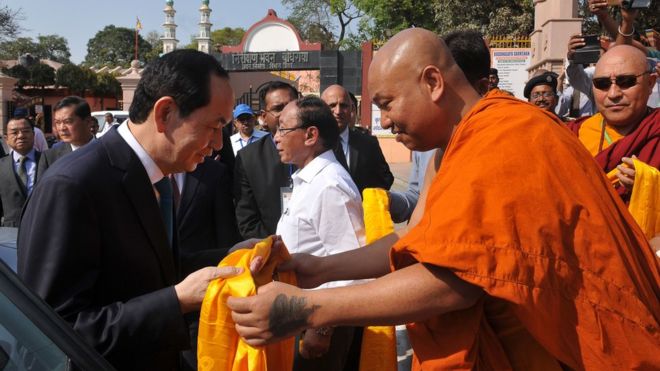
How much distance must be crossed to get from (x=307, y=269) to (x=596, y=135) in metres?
1.64

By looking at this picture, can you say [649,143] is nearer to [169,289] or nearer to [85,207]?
[169,289]

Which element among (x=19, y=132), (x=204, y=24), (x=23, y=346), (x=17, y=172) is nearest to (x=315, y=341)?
(x=23, y=346)

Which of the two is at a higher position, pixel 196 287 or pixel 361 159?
pixel 361 159

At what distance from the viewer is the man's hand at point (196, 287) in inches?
67.1

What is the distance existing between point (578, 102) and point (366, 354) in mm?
3204

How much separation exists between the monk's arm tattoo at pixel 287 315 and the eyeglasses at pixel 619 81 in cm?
198

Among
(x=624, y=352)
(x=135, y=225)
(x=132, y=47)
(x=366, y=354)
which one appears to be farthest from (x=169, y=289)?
(x=132, y=47)

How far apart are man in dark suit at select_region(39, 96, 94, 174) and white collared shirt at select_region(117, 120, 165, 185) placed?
143 inches

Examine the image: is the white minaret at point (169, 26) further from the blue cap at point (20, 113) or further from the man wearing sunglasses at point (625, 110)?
the man wearing sunglasses at point (625, 110)

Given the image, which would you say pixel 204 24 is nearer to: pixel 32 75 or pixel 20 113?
pixel 32 75

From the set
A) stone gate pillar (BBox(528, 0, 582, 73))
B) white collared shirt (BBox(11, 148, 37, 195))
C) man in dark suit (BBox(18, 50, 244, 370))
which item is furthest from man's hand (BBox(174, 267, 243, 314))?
stone gate pillar (BBox(528, 0, 582, 73))

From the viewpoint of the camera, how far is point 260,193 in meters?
4.11

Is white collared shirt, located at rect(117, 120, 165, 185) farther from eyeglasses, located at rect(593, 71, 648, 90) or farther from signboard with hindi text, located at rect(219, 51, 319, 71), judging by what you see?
signboard with hindi text, located at rect(219, 51, 319, 71)

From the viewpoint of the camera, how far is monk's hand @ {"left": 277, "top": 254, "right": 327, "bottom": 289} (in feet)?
7.02
